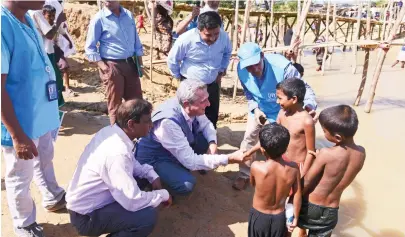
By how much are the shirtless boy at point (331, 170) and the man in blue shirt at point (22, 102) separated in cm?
181

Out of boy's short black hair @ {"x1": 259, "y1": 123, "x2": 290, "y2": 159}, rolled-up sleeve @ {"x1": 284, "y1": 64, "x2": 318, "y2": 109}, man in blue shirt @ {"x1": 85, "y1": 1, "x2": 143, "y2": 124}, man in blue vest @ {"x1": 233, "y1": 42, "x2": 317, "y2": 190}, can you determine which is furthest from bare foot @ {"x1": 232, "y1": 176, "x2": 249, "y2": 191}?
man in blue shirt @ {"x1": 85, "y1": 1, "x2": 143, "y2": 124}

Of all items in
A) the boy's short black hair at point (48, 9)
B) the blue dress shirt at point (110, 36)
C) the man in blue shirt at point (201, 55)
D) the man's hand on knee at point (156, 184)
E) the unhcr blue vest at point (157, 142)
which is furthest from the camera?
the boy's short black hair at point (48, 9)

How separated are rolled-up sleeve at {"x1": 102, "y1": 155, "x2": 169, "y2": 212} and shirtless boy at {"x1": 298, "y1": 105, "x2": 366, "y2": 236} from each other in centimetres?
111

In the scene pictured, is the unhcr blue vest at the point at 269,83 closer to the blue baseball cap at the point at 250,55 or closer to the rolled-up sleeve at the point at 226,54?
the blue baseball cap at the point at 250,55

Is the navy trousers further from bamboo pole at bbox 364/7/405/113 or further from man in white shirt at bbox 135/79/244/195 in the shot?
bamboo pole at bbox 364/7/405/113

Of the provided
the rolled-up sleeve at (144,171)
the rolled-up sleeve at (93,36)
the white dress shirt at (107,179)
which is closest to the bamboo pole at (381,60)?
the rolled-up sleeve at (93,36)

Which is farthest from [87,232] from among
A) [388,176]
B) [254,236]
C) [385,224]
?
[388,176]

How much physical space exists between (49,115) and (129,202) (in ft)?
2.76

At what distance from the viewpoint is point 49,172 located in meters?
2.90

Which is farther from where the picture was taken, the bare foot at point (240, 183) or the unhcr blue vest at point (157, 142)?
the bare foot at point (240, 183)

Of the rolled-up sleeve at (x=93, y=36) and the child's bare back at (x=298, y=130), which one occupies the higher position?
the rolled-up sleeve at (x=93, y=36)

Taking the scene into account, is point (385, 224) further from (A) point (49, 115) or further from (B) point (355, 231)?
(A) point (49, 115)

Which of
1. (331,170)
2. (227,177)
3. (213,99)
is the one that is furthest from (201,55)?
(331,170)

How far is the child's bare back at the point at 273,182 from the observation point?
2.22m
